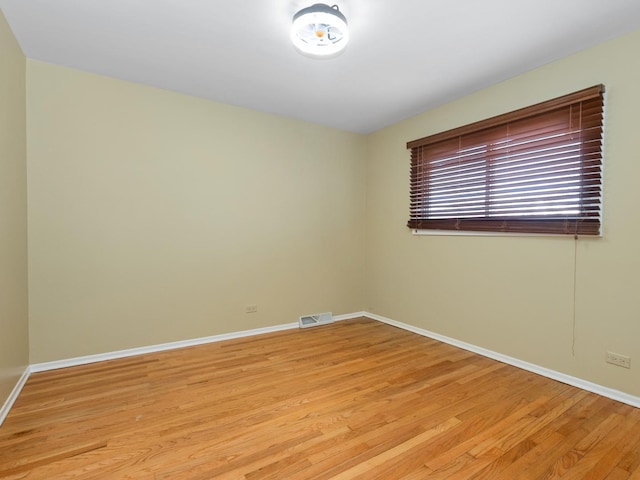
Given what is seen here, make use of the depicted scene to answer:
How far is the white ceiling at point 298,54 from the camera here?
2061 mm

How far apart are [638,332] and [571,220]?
Answer: 2.94ft

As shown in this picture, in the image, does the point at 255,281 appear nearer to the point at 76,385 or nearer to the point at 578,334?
the point at 76,385

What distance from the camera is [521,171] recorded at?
113 inches

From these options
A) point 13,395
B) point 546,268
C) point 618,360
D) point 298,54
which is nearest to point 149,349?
point 13,395

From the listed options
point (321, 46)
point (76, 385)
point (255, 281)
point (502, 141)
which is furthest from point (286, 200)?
point (76, 385)

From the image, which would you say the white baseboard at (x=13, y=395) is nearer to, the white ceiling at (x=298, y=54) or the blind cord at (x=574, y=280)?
the white ceiling at (x=298, y=54)

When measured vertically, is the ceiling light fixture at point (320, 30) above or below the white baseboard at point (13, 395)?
above

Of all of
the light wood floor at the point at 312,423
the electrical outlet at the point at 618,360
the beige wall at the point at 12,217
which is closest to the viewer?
the light wood floor at the point at 312,423

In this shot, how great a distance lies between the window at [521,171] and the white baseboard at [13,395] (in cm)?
395

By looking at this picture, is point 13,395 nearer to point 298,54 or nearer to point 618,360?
point 298,54

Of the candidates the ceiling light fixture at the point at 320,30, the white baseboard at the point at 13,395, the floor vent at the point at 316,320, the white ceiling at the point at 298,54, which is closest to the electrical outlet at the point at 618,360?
the white ceiling at the point at 298,54

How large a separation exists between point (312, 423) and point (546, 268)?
91.2 inches

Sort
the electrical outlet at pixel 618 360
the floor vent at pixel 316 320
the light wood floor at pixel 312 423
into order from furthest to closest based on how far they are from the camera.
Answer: the floor vent at pixel 316 320
the electrical outlet at pixel 618 360
the light wood floor at pixel 312 423

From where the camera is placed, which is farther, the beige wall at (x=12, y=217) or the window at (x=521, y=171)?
the window at (x=521, y=171)
